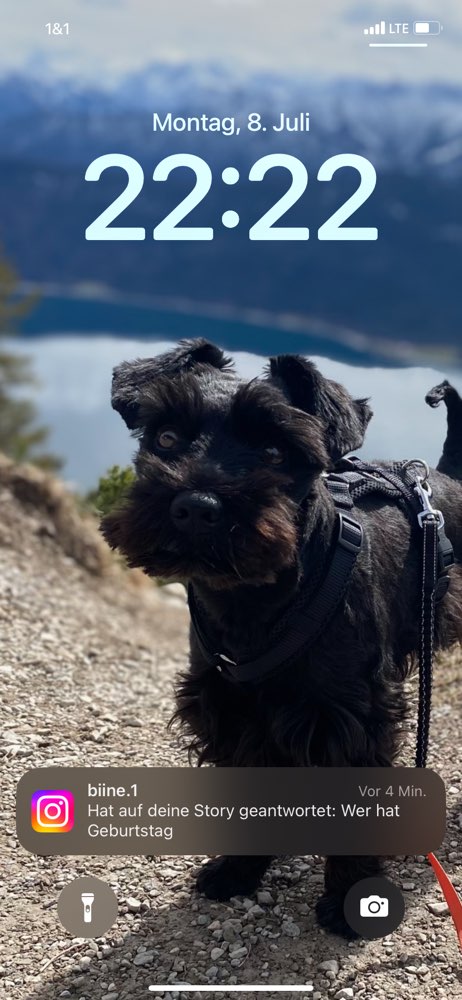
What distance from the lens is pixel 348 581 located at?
3.06m

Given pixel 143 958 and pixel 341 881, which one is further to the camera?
pixel 341 881

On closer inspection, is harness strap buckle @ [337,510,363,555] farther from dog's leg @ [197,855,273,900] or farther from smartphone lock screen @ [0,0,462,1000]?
dog's leg @ [197,855,273,900]

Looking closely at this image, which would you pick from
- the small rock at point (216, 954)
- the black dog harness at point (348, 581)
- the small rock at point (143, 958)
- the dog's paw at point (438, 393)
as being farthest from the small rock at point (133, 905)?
the dog's paw at point (438, 393)

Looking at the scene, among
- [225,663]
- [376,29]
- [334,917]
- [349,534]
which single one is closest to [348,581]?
[349,534]

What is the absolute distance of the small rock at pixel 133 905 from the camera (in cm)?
321

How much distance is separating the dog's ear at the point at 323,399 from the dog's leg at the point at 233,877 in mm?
1456

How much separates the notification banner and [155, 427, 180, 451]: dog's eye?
105cm

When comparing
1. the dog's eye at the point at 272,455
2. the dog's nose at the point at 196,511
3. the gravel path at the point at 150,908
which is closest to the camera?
the dog's nose at the point at 196,511

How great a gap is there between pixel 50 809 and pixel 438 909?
1.30 meters

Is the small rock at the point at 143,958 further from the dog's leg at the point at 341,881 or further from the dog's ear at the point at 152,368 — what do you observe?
the dog's ear at the point at 152,368

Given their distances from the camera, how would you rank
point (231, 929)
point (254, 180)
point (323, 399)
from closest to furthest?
point (323, 399)
point (231, 929)
point (254, 180)

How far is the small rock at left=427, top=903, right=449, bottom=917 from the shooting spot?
3170 millimetres

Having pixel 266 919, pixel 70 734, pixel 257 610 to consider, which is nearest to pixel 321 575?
pixel 257 610

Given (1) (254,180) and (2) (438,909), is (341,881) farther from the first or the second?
(1) (254,180)
